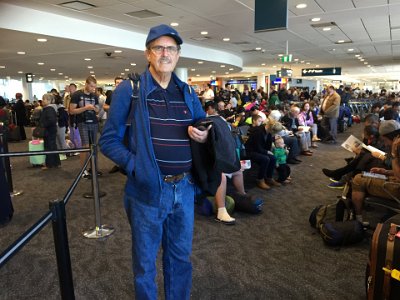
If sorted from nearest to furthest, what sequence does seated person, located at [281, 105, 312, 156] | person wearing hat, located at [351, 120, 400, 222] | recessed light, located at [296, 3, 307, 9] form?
1. person wearing hat, located at [351, 120, 400, 222]
2. recessed light, located at [296, 3, 307, 9]
3. seated person, located at [281, 105, 312, 156]

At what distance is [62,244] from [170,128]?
749mm

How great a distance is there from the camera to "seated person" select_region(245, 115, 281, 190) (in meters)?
5.50

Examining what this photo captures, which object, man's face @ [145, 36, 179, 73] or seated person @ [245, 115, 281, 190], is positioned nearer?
man's face @ [145, 36, 179, 73]

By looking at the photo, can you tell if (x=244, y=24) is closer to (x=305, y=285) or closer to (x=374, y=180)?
(x=374, y=180)

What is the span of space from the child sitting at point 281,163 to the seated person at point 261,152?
0.67ft

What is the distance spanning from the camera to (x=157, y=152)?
68.1 inches

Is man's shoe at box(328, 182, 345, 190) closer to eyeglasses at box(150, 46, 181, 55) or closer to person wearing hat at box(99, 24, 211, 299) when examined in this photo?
person wearing hat at box(99, 24, 211, 299)

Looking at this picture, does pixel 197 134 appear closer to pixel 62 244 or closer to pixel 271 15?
pixel 62 244

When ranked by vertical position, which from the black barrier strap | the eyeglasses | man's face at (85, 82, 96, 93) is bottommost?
the black barrier strap

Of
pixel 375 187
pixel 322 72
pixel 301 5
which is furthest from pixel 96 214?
Result: pixel 322 72

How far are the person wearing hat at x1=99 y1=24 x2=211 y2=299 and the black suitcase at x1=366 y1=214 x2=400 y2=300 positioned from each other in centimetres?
123

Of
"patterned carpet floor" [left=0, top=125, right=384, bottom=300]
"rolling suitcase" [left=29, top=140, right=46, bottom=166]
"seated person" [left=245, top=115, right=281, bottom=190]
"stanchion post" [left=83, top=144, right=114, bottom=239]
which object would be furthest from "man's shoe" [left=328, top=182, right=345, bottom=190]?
"rolling suitcase" [left=29, top=140, right=46, bottom=166]

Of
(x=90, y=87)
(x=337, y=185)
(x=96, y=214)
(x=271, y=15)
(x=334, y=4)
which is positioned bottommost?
(x=337, y=185)

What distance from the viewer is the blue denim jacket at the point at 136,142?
167 cm
